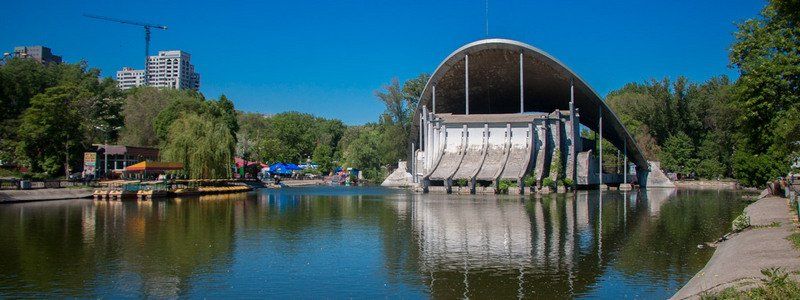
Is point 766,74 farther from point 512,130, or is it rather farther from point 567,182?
point 512,130

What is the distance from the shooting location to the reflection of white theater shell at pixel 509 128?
51812mm

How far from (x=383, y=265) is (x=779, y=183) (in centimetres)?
2541

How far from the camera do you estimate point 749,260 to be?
38.9 ft

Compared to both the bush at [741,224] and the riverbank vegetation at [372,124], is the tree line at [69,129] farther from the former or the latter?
the bush at [741,224]

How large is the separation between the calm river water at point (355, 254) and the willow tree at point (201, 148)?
741 inches

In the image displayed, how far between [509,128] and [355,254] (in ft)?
126

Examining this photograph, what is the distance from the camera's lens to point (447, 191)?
162ft

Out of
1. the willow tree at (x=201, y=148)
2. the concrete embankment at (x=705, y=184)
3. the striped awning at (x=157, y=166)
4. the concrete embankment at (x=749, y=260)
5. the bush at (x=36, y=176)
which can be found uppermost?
the willow tree at (x=201, y=148)

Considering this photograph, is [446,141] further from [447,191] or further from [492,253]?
[492,253]

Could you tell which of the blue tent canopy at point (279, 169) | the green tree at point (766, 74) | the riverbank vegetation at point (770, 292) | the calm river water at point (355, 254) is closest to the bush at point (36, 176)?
the calm river water at point (355, 254)

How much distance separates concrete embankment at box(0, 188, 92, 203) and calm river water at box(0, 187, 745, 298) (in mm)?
7985

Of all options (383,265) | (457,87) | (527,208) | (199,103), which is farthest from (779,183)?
(199,103)

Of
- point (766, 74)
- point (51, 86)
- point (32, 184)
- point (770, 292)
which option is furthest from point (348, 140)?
point (770, 292)

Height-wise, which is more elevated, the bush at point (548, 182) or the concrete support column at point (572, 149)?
the concrete support column at point (572, 149)
